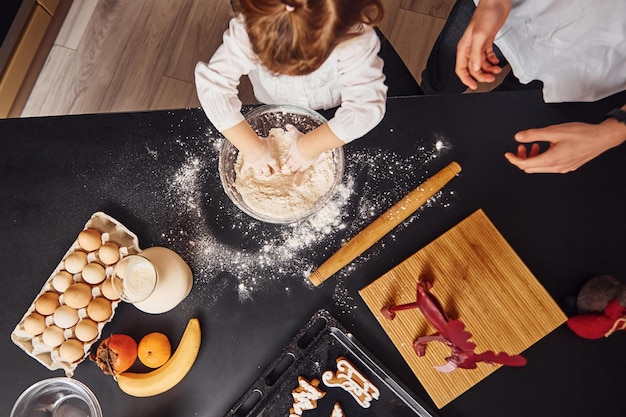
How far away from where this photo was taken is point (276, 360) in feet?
3.12

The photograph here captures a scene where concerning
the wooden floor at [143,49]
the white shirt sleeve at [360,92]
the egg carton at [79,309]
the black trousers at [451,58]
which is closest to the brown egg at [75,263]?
the egg carton at [79,309]

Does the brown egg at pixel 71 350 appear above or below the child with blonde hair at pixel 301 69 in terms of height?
below

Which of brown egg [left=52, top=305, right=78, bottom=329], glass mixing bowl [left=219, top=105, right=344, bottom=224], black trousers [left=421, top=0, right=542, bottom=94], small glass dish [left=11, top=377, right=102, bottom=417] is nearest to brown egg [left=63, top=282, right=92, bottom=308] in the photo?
brown egg [left=52, top=305, right=78, bottom=329]

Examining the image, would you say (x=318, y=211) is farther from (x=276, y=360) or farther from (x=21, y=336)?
(x=21, y=336)

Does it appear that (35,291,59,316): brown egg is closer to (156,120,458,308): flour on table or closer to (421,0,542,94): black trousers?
(156,120,458,308): flour on table

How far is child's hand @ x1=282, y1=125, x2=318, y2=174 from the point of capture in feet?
3.25

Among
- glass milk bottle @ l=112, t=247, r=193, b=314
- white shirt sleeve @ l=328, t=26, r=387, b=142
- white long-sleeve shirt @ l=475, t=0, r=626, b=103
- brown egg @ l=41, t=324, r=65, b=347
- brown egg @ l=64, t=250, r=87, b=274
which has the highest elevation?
white long-sleeve shirt @ l=475, t=0, r=626, b=103

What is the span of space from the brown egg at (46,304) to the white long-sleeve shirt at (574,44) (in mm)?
1022

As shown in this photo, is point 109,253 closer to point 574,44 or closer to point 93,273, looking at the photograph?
point 93,273

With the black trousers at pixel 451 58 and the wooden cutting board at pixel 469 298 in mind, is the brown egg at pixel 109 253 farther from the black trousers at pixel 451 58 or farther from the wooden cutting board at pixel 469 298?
the black trousers at pixel 451 58

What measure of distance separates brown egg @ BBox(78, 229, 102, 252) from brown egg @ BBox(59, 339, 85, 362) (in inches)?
6.6

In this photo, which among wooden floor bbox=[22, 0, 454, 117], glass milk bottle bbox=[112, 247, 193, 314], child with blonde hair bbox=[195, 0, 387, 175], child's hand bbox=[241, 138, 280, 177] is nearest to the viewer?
child with blonde hair bbox=[195, 0, 387, 175]

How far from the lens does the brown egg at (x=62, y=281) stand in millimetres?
959

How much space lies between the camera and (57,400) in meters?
0.96
